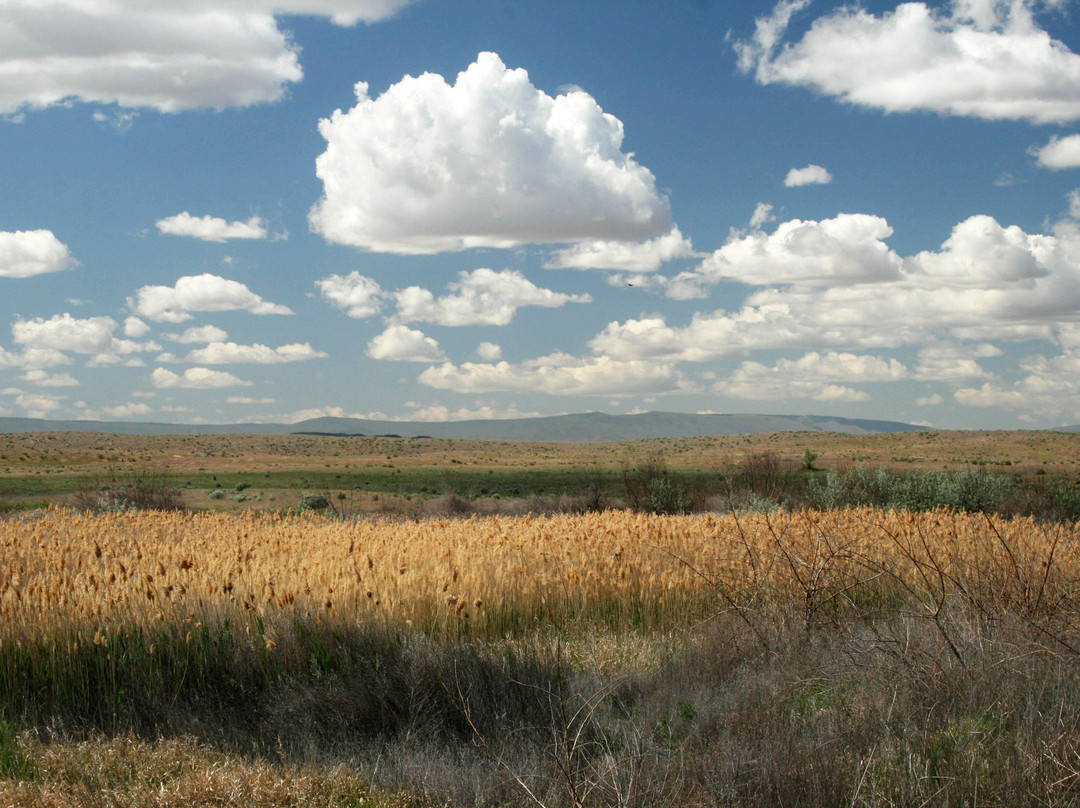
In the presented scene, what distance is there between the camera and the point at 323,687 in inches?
263

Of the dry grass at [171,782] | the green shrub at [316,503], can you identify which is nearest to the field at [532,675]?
the dry grass at [171,782]

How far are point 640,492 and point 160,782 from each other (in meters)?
27.5

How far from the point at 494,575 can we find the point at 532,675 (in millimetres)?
2783

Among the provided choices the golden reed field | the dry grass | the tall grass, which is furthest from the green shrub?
the dry grass

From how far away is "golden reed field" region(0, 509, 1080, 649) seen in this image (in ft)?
25.4

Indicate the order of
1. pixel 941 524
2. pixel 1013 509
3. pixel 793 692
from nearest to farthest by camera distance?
pixel 793 692
pixel 941 524
pixel 1013 509

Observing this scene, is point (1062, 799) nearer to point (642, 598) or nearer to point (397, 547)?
point (642, 598)

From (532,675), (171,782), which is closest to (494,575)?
(532,675)

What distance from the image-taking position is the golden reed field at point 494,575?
7746 mm

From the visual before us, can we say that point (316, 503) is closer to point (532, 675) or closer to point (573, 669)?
point (573, 669)

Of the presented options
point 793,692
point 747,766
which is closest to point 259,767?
point 747,766

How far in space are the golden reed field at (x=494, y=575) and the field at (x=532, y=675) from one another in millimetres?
48

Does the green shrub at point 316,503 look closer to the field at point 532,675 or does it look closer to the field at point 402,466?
the field at point 402,466

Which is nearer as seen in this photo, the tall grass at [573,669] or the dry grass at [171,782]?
the dry grass at [171,782]
